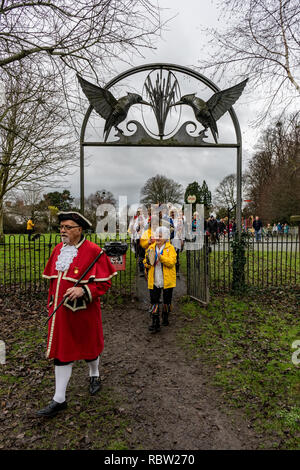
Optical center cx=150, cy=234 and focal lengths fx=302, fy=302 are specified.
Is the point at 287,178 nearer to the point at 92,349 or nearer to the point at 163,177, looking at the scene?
the point at 163,177

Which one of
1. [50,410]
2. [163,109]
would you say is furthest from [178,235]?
[50,410]

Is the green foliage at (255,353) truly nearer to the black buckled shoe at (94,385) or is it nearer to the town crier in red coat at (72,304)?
the black buckled shoe at (94,385)

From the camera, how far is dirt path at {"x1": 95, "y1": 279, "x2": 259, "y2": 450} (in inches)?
112

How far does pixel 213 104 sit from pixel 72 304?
6038 millimetres

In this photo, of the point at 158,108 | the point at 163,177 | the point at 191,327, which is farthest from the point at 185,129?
the point at 163,177

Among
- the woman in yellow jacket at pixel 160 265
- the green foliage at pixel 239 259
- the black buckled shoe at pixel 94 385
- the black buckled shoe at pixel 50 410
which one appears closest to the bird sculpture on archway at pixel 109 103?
the woman in yellow jacket at pixel 160 265

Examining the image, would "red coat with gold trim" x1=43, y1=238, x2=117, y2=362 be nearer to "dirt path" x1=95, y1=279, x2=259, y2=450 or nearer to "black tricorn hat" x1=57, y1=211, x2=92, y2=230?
"black tricorn hat" x1=57, y1=211, x2=92, y2=230

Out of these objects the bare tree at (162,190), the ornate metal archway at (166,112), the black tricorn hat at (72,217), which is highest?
the bare tree at (162,190)

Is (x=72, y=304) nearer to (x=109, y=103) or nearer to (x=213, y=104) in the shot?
(x=109, y=103)

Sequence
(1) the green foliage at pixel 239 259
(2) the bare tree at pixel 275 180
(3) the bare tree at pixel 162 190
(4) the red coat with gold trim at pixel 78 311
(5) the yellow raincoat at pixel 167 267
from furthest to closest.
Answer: (3) the bare tree at pixel 162 190, (2) the bare tree at pixel 275 180, (1) the green foliage at pixel 239 259, (5) the yellow raincoat at pixel 167 267, (4) the red coat with gold trim at pixel 78 311

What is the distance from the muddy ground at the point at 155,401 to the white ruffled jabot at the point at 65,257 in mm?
1596

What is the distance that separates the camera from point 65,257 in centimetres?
321

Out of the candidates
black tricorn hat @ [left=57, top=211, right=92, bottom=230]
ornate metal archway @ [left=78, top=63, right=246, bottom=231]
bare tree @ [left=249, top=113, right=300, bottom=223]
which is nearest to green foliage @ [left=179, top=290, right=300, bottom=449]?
black tricorn hat @ [left=57, top=211, right=92, bottom=230]

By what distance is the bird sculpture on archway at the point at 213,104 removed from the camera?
282 inches
